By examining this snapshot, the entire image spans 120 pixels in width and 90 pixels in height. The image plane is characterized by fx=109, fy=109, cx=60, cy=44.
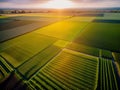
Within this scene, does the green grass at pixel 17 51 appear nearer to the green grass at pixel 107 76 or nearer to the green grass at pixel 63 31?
the green grass at pixel 63 31

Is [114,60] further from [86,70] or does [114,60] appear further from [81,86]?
[81,86]

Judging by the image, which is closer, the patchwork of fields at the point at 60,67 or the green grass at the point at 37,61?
the patchwork of fields at the point at 60,67

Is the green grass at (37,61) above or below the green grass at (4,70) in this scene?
above

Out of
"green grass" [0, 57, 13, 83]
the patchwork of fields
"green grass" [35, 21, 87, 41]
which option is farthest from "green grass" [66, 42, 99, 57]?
"green grass" [0, 57, 13, 83]

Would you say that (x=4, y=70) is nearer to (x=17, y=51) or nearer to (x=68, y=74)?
(x=17, y=51)

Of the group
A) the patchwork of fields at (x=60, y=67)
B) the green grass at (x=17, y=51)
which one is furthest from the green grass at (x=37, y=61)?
the green grass at (x=17, y=51)

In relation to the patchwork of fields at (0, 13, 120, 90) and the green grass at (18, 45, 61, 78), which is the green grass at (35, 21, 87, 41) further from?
the green grass at (18, 45, 61, 78)
